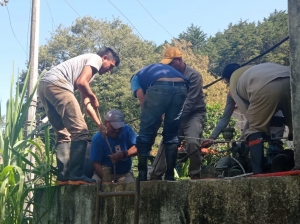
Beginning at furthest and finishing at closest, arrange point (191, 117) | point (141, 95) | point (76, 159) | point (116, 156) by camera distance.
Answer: point (191, 117), point (116, 156), point (76, 159), point (141, 95)

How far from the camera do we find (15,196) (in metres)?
4.68

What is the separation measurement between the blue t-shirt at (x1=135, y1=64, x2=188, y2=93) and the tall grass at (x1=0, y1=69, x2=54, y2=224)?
1.16 metres

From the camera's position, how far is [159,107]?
4.46 m

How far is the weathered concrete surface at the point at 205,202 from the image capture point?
2.95m

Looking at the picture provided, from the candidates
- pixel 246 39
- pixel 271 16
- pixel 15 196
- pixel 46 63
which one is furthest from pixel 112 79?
pixel 271 16

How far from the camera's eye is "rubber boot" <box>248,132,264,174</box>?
12.6ft

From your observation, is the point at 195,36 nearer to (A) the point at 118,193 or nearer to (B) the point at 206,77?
(B) the point at 206,77

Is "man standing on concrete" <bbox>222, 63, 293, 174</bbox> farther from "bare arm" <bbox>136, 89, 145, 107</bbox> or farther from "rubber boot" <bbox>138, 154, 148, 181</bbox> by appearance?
"bare arm" <bbox>136, 89, 145, 107</bbox>

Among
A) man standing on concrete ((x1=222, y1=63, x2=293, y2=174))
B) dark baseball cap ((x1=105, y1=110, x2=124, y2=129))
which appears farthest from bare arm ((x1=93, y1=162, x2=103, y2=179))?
man standing on concrete ((x1=222, y1=63, x2=293, y2=174))

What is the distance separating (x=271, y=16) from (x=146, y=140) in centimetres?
5932

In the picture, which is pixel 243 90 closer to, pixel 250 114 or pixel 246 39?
pixel 250 114

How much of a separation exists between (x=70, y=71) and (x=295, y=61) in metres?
2.81

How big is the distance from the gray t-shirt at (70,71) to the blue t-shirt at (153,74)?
0.74 meters

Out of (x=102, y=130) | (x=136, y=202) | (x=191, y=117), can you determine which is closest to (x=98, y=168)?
(x=102, y=130)
